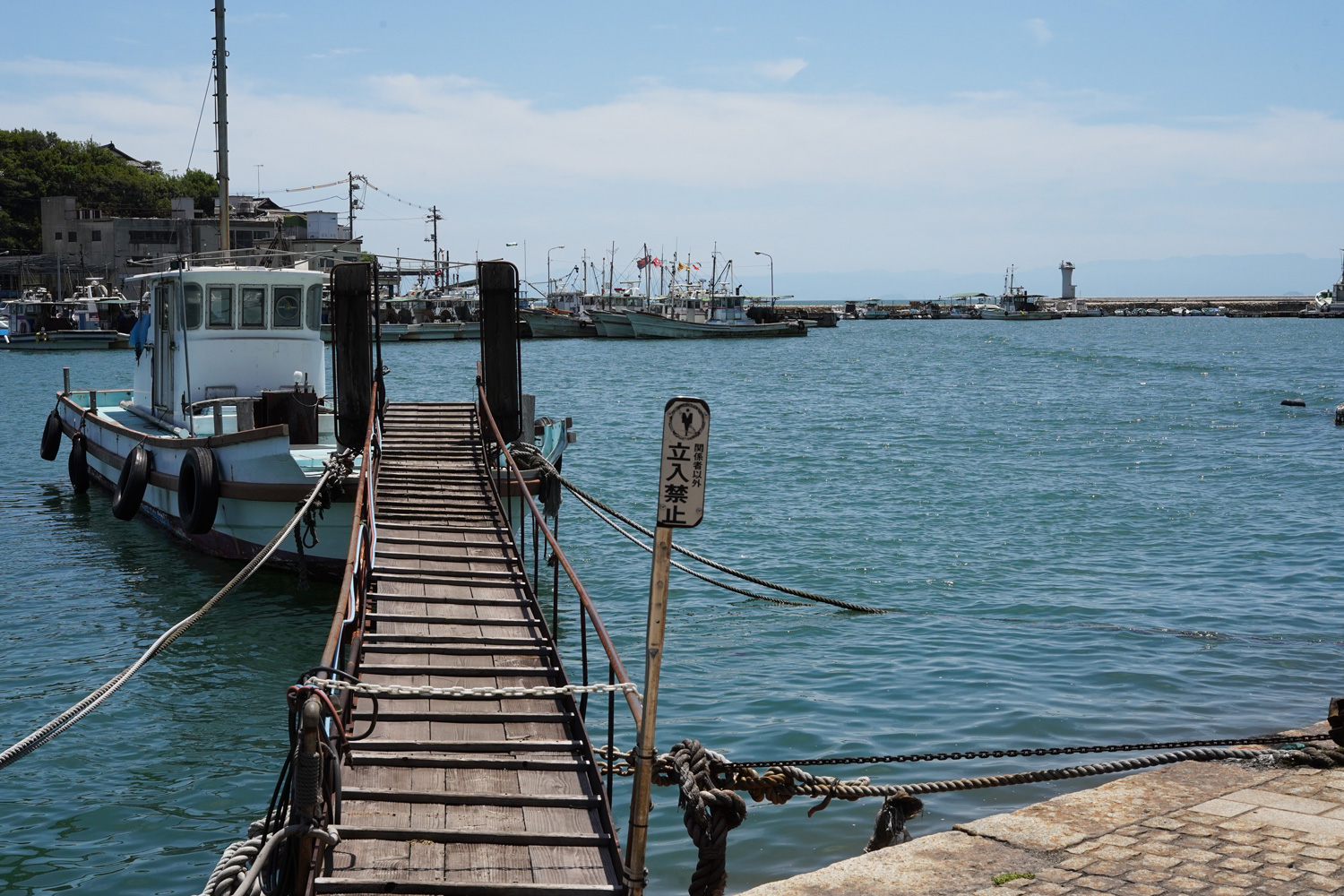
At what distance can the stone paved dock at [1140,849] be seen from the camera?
6145 mm

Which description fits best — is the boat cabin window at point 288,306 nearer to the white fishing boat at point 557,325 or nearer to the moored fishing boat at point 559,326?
the white fishing boat at point 557,325

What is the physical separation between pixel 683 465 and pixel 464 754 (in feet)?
9.19

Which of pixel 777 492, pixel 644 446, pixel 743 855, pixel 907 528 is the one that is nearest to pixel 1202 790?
pixel 743 855

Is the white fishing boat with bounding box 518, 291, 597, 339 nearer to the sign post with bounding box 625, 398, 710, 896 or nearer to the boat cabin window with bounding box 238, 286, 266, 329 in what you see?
the boat cabin window with bounding box 238, 286, 266, 329

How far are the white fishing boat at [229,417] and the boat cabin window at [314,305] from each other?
0.02m

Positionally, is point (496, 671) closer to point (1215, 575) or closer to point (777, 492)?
point (1215, 575)

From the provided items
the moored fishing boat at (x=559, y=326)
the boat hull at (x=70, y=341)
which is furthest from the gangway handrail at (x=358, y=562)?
the moored fishing boat at (x=559, y=326)

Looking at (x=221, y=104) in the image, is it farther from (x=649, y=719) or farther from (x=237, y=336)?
(x=649, y=719)

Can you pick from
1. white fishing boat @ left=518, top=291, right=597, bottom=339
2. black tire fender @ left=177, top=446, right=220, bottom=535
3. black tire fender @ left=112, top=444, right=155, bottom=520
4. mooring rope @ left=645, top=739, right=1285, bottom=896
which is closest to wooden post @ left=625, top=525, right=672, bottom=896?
mooring rope @ left=645, top=739, right=1285, bottom=896

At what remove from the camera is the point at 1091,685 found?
480 inches

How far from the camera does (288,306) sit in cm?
1889

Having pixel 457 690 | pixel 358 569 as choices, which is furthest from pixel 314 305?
pixel 457 690

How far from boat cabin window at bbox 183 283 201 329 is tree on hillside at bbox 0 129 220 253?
3763 inches

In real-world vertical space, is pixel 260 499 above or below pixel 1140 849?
above
